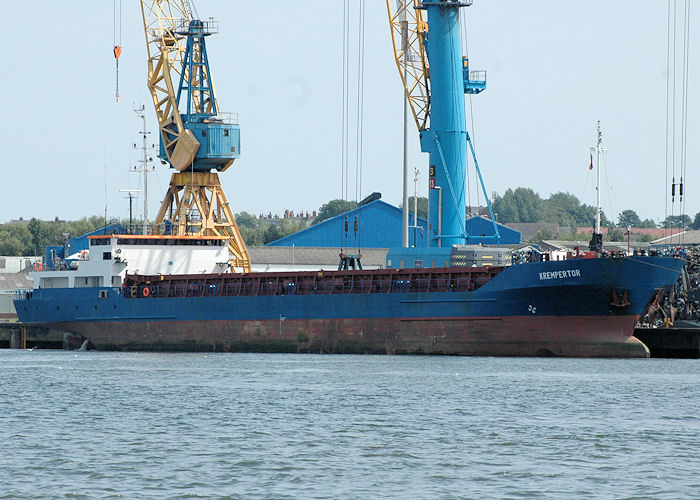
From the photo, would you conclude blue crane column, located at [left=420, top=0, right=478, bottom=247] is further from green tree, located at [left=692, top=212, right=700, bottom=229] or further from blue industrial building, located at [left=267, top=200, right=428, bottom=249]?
green tree, located at [left=692, top=212, right=700, bottom=229]

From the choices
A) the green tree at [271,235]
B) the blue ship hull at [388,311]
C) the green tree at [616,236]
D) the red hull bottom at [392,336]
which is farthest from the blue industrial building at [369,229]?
the green tree at [271,235]

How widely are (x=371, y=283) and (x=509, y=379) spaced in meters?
11.4

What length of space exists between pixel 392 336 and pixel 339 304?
2703 mm

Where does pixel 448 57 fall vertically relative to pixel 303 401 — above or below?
above

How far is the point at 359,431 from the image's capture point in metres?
26.0

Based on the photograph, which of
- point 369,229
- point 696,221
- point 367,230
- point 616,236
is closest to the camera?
point 369,229

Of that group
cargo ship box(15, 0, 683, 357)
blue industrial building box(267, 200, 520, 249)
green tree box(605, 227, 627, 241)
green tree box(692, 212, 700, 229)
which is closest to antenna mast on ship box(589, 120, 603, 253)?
cargo ship box(15, 0, 683, 357)

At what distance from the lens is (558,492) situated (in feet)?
65.6

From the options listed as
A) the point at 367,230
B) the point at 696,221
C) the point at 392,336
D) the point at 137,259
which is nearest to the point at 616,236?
the point at 696,221

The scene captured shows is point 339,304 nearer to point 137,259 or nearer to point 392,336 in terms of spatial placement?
point 392,336

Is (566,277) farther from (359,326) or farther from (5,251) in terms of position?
(5,251)

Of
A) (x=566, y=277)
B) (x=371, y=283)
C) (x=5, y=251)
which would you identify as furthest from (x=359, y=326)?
(x=5, y=251)

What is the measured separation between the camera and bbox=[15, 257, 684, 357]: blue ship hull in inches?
1578

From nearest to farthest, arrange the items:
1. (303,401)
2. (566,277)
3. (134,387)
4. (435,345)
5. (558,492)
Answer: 1. (558,492)
2. (303,401)
3. (134,387)
4. (566,277)
5. (435,345)
